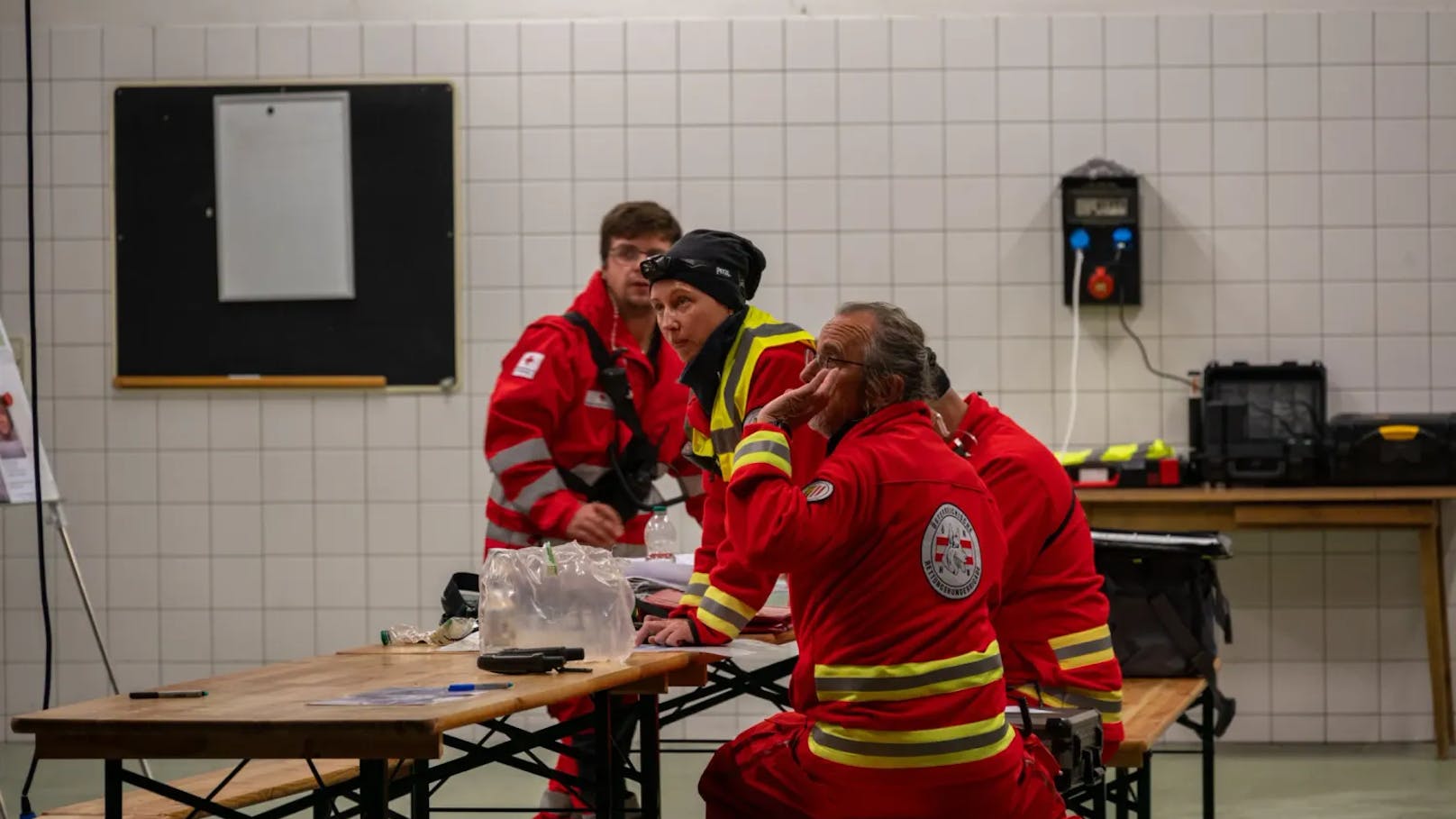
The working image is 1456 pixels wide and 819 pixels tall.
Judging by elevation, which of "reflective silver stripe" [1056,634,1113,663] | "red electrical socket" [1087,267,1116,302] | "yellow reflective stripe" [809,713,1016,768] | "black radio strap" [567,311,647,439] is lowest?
"yellow reflective stripe" [809,713,1016,768]

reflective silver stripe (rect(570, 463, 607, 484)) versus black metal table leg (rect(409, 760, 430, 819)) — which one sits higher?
reflective silver stripe (rect(570, 463, 607, 484))

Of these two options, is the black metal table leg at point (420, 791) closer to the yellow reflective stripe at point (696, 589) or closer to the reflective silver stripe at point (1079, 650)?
the yellow reflective stripe at point (696, 589)

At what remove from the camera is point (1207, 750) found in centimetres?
429

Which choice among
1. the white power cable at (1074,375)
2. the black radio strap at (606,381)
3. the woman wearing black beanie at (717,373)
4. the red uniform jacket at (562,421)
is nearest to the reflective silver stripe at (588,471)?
the red uniform jacket at (562,421)

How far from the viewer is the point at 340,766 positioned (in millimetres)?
3457

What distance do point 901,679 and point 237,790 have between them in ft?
4.97

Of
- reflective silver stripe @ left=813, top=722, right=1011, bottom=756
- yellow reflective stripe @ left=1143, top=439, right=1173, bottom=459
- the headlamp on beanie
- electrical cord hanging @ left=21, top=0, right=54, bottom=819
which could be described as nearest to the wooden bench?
reflective silver stripe @ left=813, top=722, right=1011, bottom=756

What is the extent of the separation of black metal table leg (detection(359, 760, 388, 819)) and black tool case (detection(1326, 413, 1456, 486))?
4476 millimetres

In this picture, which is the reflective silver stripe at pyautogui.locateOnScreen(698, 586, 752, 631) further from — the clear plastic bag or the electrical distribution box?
the electrical distribution box

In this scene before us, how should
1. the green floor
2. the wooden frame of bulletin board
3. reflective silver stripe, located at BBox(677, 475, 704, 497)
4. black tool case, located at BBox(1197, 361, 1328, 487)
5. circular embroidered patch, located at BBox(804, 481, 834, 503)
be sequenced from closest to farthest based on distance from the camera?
circular embroidered patch, located at BBox(804, 481, 834, 503) < reflective silver stripe, located at BBox(677, 475, 704, 497) < the green floor < black tool case, located at BBox(1197, 361, 1328, 487) < the wooden frame of bulletin board

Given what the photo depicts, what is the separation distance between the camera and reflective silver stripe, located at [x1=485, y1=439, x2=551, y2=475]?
4102mm

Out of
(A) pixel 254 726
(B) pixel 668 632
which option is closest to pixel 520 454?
(B) pixel 668 632

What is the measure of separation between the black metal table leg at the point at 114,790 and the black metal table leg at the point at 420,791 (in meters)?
0.41

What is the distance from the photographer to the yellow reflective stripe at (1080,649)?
3.17m
